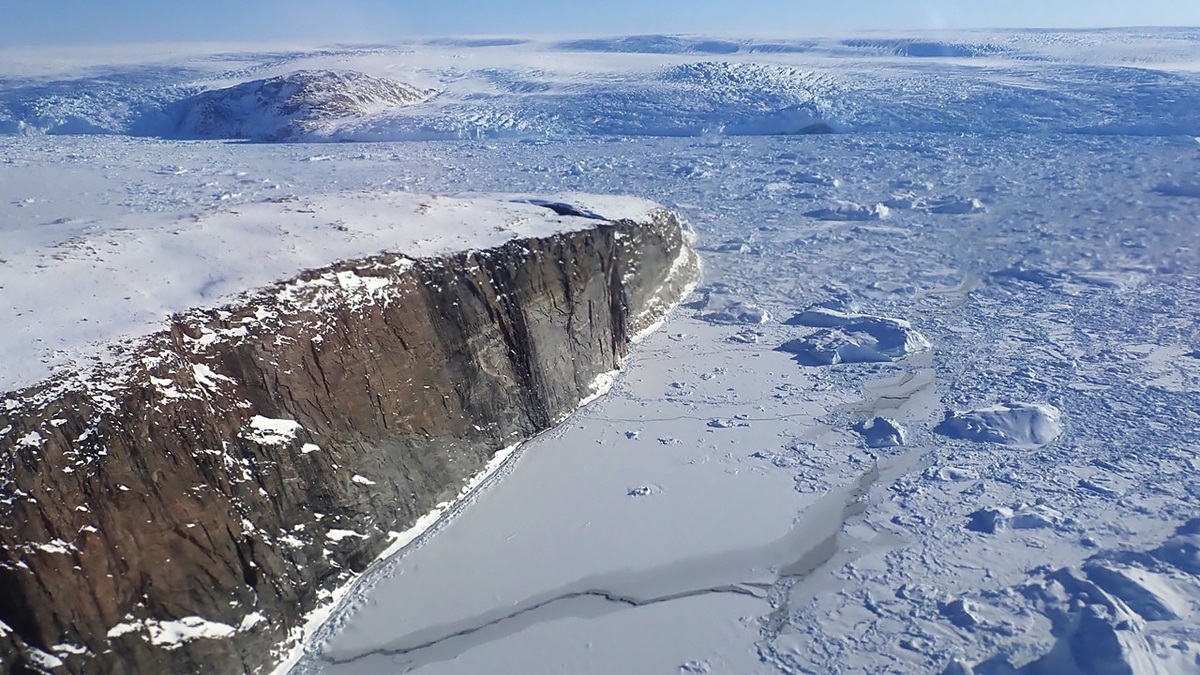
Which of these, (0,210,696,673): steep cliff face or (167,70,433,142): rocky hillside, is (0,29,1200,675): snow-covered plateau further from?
(167,70,433,142): rocky hillside

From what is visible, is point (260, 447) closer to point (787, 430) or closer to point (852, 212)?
point (787, 430)

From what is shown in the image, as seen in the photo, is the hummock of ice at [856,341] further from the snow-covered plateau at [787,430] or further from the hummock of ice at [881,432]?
the hummock of ice at [881,432]

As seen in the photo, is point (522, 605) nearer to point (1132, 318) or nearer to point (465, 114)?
point (1132, 318)

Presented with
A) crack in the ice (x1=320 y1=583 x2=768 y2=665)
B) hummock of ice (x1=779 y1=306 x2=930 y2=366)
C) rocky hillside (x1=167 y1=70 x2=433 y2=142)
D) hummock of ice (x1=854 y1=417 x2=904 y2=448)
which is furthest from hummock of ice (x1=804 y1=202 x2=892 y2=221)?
rocky hillside (x1=167 y1=70 x2=433 y2=142)

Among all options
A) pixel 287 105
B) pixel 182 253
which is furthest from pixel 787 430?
pixel 287 105

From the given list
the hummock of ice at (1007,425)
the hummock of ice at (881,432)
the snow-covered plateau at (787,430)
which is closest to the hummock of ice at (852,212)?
the snow-covered plateau at (787,430)

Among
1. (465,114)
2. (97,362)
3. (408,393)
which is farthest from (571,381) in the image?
(465,114)
